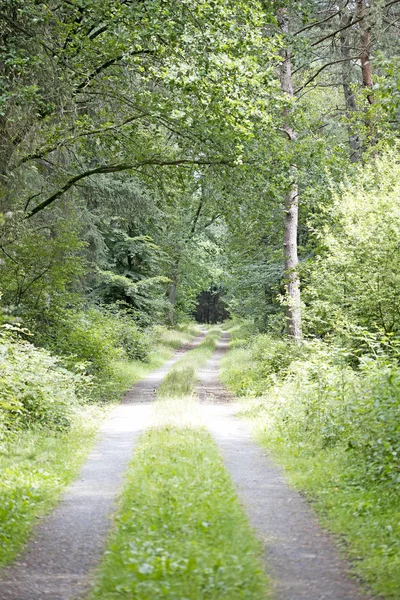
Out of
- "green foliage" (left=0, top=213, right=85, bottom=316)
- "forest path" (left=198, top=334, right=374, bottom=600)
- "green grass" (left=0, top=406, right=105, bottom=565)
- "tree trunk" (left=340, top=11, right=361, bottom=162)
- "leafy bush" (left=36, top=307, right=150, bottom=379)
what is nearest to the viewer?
"forest path" (left=198, top=334, right=374, bottom=600)

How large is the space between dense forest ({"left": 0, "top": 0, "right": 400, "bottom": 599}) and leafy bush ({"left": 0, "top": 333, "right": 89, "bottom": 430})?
0.16ft

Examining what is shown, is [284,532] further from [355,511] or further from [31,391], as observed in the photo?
[31,391]

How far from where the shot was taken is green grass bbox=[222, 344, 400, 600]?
562 centimetres

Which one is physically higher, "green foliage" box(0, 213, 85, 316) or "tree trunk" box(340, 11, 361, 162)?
"tree trunk" box(340, 11, 361, 162)

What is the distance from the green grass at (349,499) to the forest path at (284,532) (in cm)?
15

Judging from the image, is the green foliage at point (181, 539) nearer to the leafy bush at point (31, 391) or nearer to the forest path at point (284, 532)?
the forest path at point (284, 532)

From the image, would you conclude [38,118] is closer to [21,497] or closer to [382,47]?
[21,497]

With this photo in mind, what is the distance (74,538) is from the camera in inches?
A: 262

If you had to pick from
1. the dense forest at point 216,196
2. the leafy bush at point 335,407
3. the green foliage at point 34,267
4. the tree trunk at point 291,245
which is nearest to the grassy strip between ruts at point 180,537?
the dense forest at point 216,196

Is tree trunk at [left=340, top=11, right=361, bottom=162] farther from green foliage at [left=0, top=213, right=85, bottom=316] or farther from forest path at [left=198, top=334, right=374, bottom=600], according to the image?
forest path at [left=198, top=334, right=374, bottom=600]

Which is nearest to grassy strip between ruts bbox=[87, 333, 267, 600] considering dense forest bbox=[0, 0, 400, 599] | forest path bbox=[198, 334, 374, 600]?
forest path bbox=[198, 334, 374, 600]

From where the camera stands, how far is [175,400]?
52.7 ft

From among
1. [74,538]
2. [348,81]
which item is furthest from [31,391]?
[348,81]

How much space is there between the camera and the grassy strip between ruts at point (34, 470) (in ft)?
22.7
